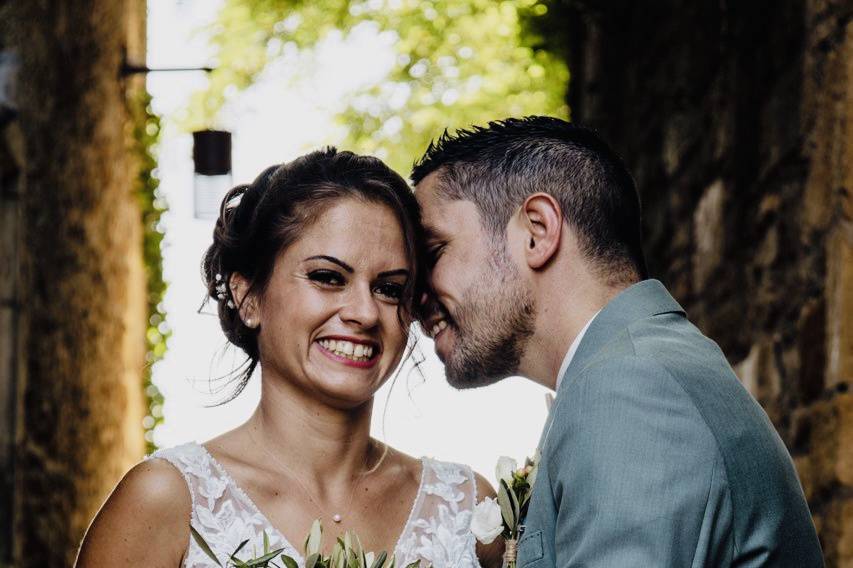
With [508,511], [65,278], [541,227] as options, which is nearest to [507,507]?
[508,511]

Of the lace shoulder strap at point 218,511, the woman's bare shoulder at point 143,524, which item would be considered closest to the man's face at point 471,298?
the lace shoulder strap at point 218,511

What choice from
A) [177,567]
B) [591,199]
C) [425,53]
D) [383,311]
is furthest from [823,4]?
[425,53]

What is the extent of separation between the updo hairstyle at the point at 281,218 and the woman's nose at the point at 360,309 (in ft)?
0.32

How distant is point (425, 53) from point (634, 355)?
9667mm

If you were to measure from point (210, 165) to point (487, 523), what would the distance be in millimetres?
4968

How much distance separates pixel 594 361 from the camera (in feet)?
7.14

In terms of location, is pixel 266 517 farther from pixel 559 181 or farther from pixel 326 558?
pixel 559 181

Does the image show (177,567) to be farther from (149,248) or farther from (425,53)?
(425,53)

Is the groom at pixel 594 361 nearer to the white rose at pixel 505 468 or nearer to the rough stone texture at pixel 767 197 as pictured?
the white rose at pixel 505 468

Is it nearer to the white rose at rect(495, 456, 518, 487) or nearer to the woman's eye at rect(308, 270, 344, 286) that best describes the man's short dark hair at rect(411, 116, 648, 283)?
the woman's eye at rect(308, 270, 344, 286)

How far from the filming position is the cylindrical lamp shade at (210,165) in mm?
7340

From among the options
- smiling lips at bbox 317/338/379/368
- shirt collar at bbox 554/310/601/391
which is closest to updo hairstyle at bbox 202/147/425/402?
smiling lips at bbox 317/338/379/368

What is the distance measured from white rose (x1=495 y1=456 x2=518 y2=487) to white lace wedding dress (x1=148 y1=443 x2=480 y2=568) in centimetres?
36

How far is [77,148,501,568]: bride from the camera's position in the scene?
9.30ft
